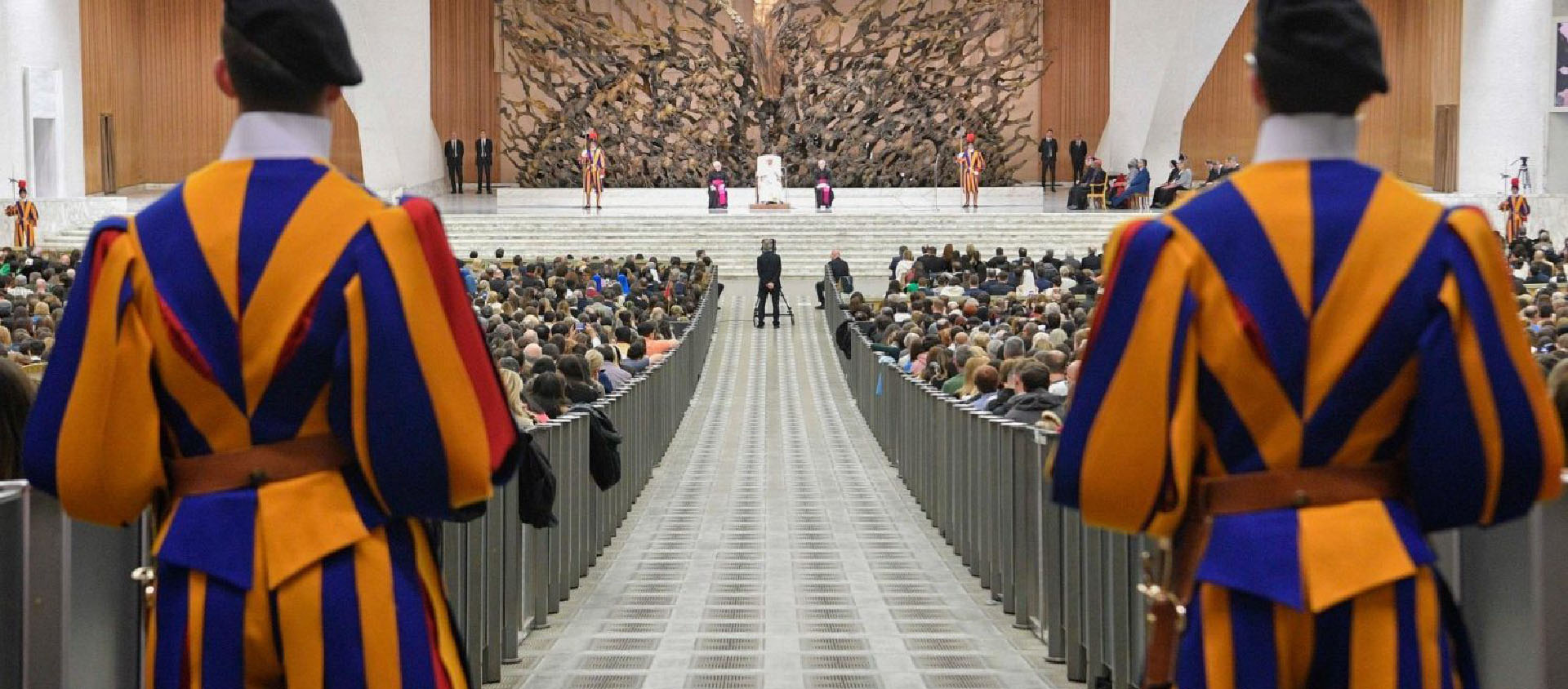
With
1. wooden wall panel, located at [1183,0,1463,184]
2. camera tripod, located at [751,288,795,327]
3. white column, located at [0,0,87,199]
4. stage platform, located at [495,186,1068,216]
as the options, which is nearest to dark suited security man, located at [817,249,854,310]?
camera tripod, located at [751,288,795,327]

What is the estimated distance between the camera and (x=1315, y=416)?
2.80 metres

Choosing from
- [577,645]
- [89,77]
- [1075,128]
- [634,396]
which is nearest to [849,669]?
[577,645]

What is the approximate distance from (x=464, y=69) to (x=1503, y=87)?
73.8 feet

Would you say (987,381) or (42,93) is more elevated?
(42,93)

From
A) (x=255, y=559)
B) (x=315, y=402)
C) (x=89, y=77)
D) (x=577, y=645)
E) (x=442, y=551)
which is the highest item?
(x=89, y=77)

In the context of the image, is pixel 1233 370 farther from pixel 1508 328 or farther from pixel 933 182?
pixel 933 182

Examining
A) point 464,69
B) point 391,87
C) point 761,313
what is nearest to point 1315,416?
point 761,313

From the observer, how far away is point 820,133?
38250mm

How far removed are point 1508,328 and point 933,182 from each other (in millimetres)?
36519

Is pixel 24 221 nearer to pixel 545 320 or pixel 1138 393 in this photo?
pixel 545 320

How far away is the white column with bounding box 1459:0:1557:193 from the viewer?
109ft

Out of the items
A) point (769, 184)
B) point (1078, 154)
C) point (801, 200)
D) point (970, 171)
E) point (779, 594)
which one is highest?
point (1078, 154)

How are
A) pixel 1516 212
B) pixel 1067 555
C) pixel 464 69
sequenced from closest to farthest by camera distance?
1. pixel 1067 555
2. pixel 1516 212
3. pixel 464 69

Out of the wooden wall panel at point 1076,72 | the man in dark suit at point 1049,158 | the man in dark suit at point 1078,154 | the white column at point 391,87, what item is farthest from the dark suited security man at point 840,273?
the wooden wall panel at point 1076,72
